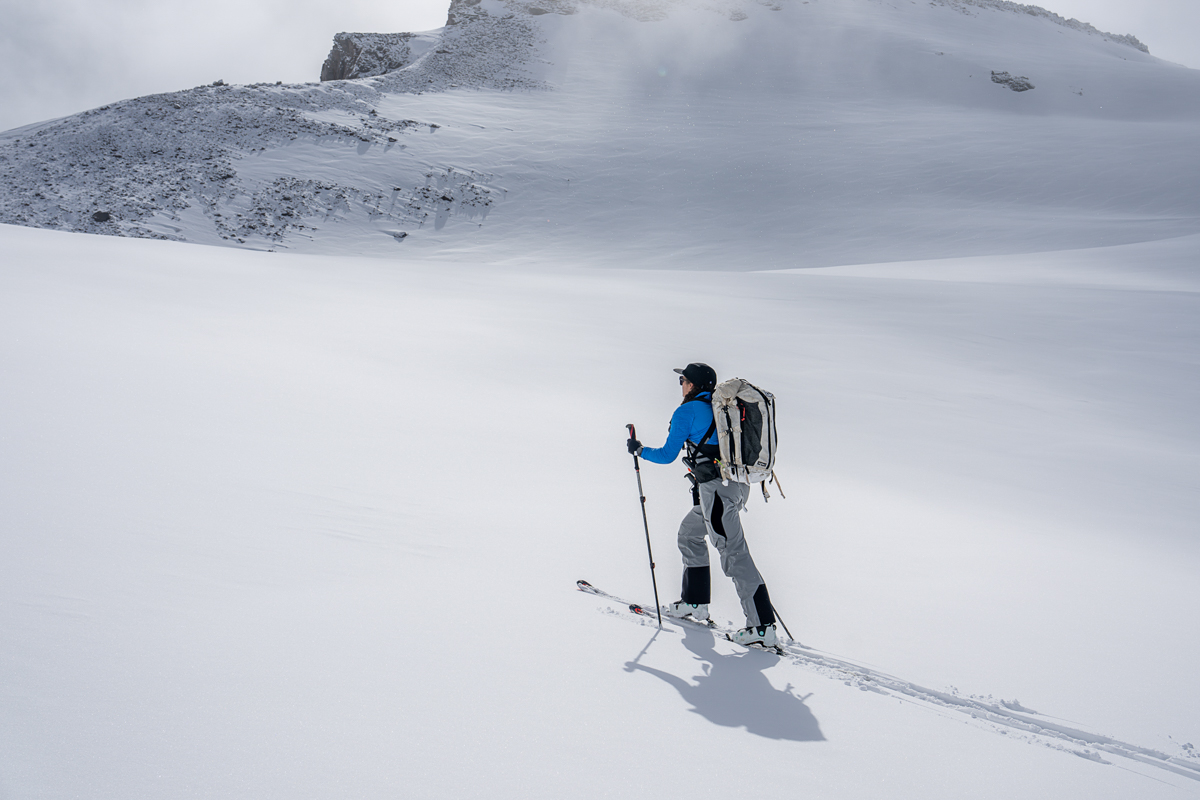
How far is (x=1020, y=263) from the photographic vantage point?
75.2 ft

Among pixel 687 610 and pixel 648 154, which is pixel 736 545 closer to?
pixel 687 610

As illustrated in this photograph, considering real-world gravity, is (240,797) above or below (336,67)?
below

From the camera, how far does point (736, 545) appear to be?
4.36 m

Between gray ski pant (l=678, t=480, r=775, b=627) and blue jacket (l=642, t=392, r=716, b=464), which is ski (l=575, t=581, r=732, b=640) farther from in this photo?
blue jacket (l=642, t=392, r=716, b=464)

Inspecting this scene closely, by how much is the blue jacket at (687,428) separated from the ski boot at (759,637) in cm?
117

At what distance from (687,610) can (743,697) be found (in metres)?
1.08

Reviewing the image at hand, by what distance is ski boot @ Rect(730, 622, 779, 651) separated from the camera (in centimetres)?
419

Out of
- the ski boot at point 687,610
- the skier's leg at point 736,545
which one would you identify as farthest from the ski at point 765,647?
the ski boot at point 687,610

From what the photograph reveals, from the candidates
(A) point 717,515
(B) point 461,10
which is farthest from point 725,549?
(B) point 461,10

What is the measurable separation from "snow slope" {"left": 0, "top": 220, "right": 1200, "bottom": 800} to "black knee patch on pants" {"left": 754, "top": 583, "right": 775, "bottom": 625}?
25cm

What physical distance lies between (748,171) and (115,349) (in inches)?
1458

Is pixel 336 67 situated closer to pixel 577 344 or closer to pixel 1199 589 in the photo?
pixel 577 344

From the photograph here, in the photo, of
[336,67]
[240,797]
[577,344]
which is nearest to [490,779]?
[240,797]

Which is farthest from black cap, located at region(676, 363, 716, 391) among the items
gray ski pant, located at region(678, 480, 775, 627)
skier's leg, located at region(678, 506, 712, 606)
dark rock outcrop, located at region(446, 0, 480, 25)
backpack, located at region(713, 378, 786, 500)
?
dark rock outcrop, located at region(446, 0, 480, 25)
